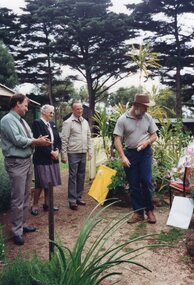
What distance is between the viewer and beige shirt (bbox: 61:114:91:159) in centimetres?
532

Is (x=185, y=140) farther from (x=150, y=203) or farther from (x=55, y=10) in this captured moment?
(x=55, y=10)

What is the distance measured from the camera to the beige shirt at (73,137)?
5.32 meters

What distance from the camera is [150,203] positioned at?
180 inches

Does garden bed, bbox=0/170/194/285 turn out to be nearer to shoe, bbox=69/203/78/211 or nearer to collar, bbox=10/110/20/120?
shoe, bbox=69/203/78/211

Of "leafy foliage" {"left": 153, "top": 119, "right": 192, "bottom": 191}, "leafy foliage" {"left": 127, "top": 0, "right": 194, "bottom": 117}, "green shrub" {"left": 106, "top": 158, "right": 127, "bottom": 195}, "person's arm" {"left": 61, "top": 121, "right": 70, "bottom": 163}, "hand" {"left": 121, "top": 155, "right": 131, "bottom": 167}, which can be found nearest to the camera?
"hand" {"left": 121, "top": 155, "right": 131, "bottom": 167}

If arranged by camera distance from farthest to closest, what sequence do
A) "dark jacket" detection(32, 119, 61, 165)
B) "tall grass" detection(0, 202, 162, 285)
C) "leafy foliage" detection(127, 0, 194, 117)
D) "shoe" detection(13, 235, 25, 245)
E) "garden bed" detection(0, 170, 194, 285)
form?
"leafy foliage" detection(127, 0, 194, 117)
"dark jacket" detection(32, 119, 61, 165)
"shoe" detection(13, 235, 25, 245)
"garden bed" detection(0, 170, 194, 285)
"tall grass" detection(0, 202, 162, 285)

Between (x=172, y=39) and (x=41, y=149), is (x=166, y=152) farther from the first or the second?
(x=172, y=39)

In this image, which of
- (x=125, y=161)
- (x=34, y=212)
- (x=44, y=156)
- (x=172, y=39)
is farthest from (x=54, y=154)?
(x=172, y=39)

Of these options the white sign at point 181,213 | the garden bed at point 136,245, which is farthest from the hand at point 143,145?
the garden bed at point 136,245

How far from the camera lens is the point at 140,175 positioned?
4660 millimetres

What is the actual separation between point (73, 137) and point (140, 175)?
1.27m

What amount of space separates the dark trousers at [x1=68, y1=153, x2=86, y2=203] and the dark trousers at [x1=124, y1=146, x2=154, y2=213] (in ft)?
3.36

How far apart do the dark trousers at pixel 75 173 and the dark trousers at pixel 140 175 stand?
3.36ft

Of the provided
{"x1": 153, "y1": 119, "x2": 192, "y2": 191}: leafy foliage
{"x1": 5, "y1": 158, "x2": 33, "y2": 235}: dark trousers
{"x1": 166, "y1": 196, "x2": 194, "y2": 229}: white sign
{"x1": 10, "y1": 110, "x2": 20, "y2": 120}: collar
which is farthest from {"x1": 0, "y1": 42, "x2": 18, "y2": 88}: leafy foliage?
{"x1": 166, "y1": 196, "x2": 194, "y2": 229}: white sign
